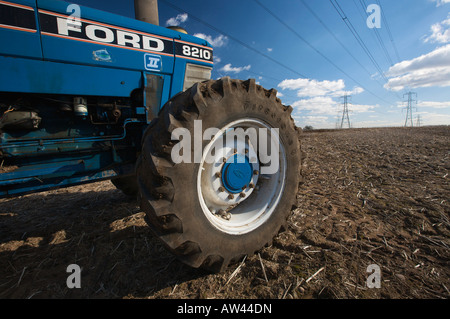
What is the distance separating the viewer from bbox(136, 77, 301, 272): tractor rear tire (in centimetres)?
140

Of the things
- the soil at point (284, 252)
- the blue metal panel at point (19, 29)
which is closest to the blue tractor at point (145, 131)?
the blue metal panel at point (19, 29)

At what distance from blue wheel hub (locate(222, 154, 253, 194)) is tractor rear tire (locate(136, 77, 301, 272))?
0.02 m

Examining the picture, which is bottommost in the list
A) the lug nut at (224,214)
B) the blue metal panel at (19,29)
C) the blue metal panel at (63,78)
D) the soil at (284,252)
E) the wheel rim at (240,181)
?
the soil at (284,252)

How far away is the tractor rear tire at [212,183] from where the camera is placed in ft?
4.59

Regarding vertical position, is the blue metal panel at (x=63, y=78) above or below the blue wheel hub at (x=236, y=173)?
above

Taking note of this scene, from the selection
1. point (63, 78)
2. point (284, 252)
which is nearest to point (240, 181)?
point (284, 252)

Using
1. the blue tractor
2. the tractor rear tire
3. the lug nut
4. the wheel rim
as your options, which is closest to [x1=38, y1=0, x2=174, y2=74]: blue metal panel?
the blue tractor

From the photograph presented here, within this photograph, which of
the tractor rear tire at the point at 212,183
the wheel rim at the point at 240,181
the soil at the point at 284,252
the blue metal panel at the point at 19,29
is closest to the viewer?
the tractor rear tire at the point at 212,183

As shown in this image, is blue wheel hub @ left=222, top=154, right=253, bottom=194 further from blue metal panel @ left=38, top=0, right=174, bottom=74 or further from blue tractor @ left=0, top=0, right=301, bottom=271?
blue metal panel @ left=38, top=0, right=174, bottom=74

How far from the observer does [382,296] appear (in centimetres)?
142

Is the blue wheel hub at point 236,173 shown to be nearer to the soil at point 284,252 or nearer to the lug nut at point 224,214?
the lug nut at point 224,214
